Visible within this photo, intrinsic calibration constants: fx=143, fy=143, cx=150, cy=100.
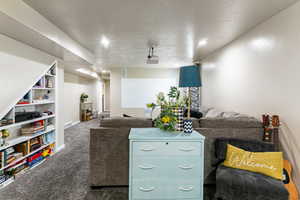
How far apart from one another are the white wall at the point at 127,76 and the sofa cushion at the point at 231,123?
162 inches

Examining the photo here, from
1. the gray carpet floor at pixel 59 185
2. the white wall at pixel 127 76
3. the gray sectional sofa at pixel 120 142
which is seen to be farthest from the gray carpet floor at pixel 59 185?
the white wall at pixel 127 76

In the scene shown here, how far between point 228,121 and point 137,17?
1921mm

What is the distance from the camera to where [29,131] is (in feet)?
8.32

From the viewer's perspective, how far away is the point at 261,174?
4.99 feet

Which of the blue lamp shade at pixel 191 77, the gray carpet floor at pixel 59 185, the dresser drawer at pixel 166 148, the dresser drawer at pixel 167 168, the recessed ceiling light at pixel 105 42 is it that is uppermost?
the recessed ceiling light at pixel 105 42

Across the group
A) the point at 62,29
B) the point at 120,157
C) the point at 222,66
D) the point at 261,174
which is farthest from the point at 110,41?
the point at 261,174

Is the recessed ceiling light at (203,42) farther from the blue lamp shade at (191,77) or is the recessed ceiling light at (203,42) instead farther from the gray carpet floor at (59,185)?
the gray carpet floor at (59,185)

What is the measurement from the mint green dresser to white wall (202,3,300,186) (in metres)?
1.15

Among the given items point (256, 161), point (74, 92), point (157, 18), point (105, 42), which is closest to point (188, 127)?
point (256, 161)

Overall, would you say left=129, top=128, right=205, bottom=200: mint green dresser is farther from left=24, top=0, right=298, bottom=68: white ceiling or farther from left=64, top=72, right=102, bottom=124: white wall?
left=64, top=72, right=102, bottom=124: white wall

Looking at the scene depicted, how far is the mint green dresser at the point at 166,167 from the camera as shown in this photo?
5.08ft

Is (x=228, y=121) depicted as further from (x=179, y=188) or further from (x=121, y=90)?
(x=121, y=90)

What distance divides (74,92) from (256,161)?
20.6ft

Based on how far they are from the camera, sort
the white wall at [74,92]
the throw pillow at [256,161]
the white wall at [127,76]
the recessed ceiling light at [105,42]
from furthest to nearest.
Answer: the white wall at [127,76]
the white wall at [74,92]
the recessed ceiling light at [105,42]
the throw pillow at [256,161]
